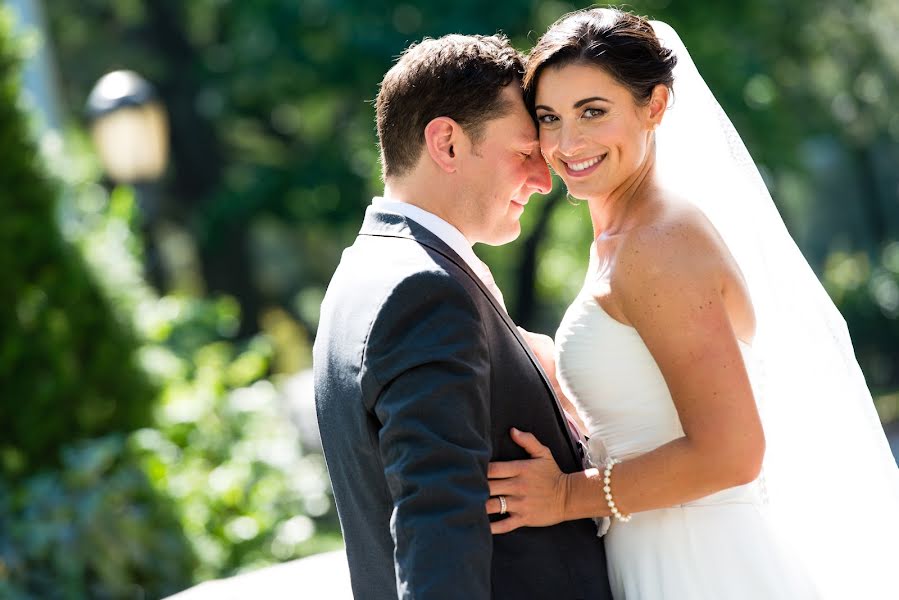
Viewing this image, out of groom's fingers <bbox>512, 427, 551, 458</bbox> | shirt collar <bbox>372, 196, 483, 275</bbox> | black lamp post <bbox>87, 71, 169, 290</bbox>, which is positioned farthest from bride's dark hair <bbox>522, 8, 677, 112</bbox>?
black lamp post <bbox>87, 71, 169, 290</bbox>

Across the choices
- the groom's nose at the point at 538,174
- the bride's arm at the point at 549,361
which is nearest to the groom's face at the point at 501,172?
the groom's nose at the point at 538,174

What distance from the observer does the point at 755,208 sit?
2924mm

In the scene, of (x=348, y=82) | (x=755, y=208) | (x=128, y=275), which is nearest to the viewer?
(x=755, y=208)

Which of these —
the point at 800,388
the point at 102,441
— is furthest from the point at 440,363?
the point at 102,441

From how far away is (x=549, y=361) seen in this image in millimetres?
3049

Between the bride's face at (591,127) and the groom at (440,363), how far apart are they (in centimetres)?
6

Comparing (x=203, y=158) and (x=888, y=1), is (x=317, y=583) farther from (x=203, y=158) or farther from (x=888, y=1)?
(x=888, y=1)

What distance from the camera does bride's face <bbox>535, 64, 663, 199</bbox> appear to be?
8.50ft

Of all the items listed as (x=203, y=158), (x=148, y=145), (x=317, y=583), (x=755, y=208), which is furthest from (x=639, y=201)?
(x=203, y=158)

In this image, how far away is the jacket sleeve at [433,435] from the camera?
81.0 inches

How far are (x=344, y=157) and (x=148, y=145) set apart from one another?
4017 mm

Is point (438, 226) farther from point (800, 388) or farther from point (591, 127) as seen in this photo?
point (800, 388)

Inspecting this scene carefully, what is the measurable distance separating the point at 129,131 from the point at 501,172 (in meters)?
8.05

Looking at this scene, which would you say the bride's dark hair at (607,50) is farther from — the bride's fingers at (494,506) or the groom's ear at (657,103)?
the bride's fingers at (494,506)
